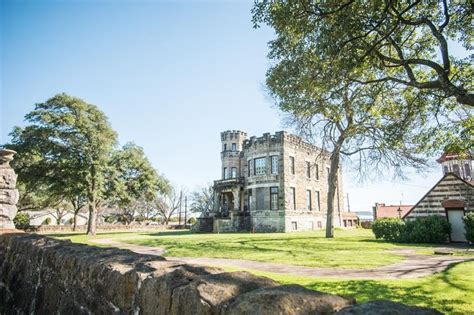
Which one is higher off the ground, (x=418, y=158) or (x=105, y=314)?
(x=418, y=158)

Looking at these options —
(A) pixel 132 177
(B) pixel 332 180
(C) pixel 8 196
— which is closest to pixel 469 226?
(B) pixel 332 180

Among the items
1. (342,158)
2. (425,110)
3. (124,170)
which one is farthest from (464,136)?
(124,170)

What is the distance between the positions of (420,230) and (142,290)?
1956 cm

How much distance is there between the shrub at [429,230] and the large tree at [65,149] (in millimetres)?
26627

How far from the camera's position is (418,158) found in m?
19.3

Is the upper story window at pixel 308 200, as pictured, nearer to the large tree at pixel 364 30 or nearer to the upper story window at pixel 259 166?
the upper story window at pixel 259 166

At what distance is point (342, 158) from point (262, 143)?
13.1 m

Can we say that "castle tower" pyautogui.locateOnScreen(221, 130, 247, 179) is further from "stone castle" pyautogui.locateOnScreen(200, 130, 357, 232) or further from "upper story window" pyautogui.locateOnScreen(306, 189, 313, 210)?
"upper story window" pyautogui.locateOnScreen(306, 189, 313, 210)

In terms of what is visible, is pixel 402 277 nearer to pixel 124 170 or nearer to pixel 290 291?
pixel 290 291

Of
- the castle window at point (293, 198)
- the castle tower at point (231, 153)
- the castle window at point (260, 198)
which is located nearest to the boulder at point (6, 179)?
the castle window at point (260, 198)

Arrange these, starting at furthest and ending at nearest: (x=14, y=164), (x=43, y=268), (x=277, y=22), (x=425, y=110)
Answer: (x=14, y=164) < (x=425, y=110) < (x=277, y=22) < (x=43, y=268)

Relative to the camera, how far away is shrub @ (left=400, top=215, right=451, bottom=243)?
56.9 ft

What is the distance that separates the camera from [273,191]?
3350 cm

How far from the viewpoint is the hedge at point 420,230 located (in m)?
17.4
